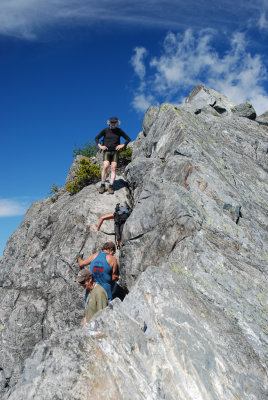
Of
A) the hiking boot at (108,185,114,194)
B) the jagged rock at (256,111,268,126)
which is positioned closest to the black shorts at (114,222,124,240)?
the hiking boot at (108,185,114,194)

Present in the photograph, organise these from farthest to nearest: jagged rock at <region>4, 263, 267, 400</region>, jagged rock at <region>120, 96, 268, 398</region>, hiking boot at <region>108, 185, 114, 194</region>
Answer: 1. hiking boot at <region>108, 185, 114, 194</region>
2. jagged rock at <region>120, 96, 268, 398</region>
3. jagged rock at <region>4, 263, 267, 400</region>

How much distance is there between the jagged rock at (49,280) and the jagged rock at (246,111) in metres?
17.2

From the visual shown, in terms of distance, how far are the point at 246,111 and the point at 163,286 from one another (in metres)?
26.8

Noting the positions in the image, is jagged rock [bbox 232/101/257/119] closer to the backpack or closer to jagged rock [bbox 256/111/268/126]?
jagged rock [bbox 256/111/268/126]

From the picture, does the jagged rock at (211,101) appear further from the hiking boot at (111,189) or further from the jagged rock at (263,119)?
the hiking boot at (111,189)

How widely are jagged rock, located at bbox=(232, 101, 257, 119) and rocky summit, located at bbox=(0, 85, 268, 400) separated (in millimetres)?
6931

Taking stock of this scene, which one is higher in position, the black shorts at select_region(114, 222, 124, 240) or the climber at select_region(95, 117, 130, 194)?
the climber at select_region(95, 117, 130, 194)

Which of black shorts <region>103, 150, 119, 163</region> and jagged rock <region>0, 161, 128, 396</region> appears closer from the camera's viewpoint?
jagged rock <region>0, 161, 128, 396</region>

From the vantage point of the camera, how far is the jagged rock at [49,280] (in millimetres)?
13031

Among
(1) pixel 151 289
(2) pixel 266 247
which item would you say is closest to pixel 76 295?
(1) pixel 151 289

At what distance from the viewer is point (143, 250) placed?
1145 centimetres

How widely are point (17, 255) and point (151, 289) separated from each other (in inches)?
643

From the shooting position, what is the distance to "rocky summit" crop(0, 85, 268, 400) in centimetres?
567

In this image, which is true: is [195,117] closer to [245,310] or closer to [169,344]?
[245,310]
